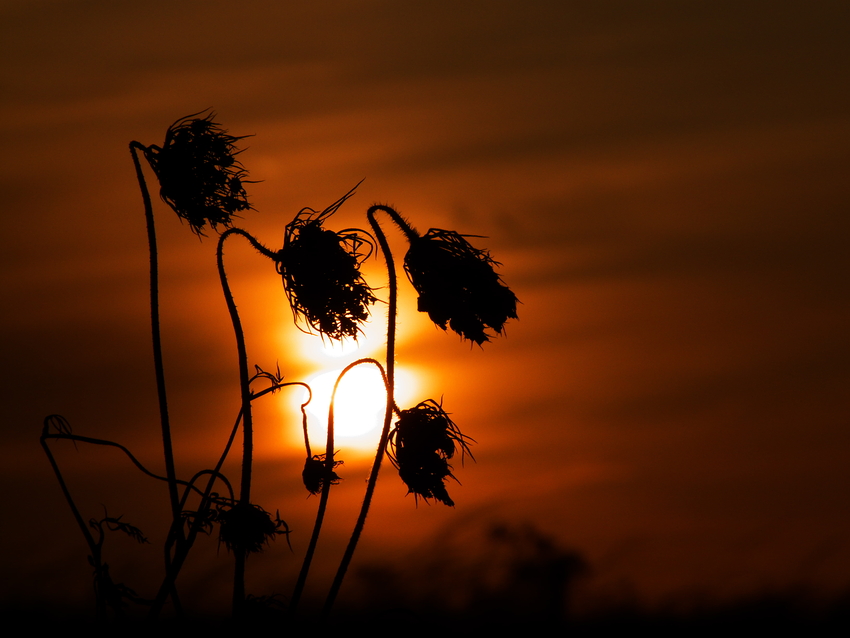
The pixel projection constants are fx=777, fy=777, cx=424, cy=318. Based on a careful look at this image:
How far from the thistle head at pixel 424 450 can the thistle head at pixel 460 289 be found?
0.67 m

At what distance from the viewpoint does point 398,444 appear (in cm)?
464

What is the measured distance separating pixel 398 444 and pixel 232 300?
4.33ft

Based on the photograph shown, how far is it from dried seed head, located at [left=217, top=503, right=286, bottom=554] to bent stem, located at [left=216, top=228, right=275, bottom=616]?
0.05m

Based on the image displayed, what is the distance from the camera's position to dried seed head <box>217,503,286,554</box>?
479 cm

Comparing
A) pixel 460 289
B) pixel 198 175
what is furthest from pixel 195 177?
pixel 460 289

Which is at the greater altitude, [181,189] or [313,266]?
[181,189]

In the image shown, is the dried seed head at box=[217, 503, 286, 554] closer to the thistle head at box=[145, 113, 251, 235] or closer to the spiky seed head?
the spiky seed head

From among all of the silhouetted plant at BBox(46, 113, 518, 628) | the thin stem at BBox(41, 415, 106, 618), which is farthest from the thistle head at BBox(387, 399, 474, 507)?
the thin stem at BBox(41, 415, 106, 618)

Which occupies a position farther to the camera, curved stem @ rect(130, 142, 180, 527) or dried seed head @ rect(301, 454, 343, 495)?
dried seed head @ rect(301, 454, 343, 495)

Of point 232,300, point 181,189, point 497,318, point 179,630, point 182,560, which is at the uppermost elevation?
point 181,189

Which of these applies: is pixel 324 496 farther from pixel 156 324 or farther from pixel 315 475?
pixel 156 324

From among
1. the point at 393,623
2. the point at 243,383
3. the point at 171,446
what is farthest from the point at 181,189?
the point at 393,623

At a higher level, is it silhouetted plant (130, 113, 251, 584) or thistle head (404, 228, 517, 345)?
silhouetted plant (130, 113, 251, 584)

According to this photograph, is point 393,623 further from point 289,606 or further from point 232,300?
point 232,300
